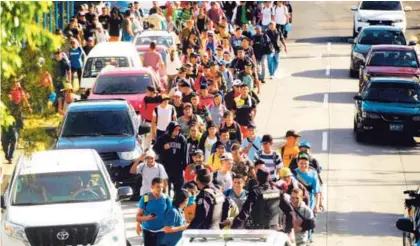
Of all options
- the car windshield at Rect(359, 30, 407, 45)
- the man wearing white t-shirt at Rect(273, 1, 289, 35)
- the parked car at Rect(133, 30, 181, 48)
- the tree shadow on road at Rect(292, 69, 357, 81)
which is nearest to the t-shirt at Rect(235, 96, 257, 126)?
the parked car at Rect(133, 30, 181, 48)

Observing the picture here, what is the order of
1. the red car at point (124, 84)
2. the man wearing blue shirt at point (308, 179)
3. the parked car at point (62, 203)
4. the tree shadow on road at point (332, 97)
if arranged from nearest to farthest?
the parked car at point (62, 203), the man wearing blue shirt at point (308, 179), the red car at point (124, 84), the tree shadow on road at point (332, 97)

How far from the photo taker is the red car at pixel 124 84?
3094 centimetres

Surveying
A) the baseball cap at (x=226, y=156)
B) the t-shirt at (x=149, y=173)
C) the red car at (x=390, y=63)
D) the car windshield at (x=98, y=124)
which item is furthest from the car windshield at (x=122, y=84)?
the baseball cap at (x=226, y=156)

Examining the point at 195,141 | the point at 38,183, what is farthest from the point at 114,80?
the point at 38,183

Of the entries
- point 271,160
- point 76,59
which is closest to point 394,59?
point 76,59

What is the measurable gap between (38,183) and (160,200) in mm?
2229

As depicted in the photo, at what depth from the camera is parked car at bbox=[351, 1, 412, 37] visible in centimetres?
4906

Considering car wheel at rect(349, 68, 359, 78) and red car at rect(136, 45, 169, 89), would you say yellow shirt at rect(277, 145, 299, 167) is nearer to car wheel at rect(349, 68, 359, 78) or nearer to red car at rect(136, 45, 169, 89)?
red car at rect(136, 45, 169, 89)

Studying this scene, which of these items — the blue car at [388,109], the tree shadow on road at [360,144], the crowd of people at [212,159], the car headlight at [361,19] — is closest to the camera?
the crowd of people at [212,159]

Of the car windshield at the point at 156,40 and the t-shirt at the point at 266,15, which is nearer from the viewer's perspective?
the car windshield at the point at 156,40

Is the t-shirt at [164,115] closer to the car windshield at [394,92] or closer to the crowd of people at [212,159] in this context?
the crowd of people at [212,159]

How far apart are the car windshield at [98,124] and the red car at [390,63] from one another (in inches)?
450

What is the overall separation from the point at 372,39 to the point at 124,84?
13.0 meters

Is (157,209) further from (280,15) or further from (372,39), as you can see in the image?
(280,15)
